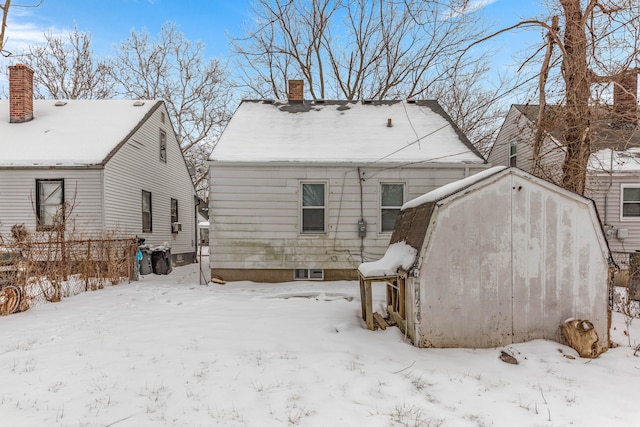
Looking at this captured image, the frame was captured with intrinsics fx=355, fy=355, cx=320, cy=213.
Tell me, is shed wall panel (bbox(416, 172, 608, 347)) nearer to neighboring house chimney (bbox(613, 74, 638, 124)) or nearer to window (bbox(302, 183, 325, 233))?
neighboring house chimney (bbox(613, 74, 638, 124))

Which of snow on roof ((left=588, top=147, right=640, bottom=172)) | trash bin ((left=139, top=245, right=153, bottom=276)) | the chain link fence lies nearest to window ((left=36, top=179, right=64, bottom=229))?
trash bin ((left=139, top=245, right=153, bottom=276))

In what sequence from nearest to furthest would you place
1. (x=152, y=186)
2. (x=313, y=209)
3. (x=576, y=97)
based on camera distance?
(x=576, y=97) < (x=313, y=209) < (x=152, y=186)

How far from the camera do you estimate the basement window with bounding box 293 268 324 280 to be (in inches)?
390

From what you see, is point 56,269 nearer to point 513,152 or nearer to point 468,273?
point 468,273

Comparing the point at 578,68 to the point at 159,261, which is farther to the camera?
the point at 159,261

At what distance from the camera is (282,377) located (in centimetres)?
386

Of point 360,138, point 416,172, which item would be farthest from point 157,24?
point 416,172

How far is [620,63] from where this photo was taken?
691cm

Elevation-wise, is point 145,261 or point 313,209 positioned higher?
point 313,209

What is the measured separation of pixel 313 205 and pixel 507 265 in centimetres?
576

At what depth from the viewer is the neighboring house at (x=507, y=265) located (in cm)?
472

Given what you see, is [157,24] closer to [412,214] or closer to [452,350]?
[412,214]

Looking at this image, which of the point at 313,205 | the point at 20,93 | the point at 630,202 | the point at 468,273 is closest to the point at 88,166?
the point at 20,93

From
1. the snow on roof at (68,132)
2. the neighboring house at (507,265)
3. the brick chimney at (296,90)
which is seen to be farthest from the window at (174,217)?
the neighboring house at (507,265)
